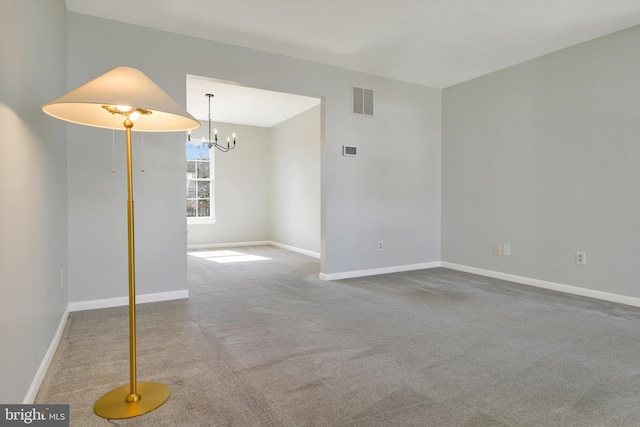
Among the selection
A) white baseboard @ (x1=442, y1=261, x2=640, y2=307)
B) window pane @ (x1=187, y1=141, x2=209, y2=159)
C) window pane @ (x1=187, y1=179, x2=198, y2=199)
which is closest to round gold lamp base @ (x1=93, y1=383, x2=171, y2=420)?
white baseboard @ (x1=442, y1=261, x2=640, y2=307)

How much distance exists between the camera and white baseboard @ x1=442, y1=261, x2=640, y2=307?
3.53m

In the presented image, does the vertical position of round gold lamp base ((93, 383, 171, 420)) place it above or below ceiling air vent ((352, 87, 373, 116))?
below

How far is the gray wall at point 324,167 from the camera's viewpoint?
131 inches

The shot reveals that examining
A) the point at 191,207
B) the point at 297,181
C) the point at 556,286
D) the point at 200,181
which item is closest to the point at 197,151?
the point at 200,181

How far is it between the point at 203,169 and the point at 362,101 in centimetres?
455

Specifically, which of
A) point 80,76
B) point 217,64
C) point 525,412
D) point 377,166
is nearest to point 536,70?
point 377,166

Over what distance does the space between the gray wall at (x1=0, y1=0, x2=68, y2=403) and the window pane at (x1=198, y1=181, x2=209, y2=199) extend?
534 centimetres

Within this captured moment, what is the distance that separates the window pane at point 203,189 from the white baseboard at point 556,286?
5.34 m

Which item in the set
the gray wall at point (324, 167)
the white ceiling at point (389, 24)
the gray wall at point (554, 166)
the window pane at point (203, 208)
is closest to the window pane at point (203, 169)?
the window pane at point (203, 208)

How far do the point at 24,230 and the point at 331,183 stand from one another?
327 centimetres

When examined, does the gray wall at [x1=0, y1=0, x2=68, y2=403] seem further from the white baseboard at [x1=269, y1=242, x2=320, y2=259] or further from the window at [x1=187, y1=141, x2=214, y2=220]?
the window at [x1=187, y1=141, x2=214, y2=220]

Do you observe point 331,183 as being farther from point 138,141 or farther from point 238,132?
point 238,132

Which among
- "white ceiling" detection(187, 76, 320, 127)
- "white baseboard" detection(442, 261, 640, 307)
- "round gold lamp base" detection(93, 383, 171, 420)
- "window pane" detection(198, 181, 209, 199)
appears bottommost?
"round gold lamp base" detection(93, 383, 171, 420)

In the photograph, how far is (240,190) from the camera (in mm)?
8211
